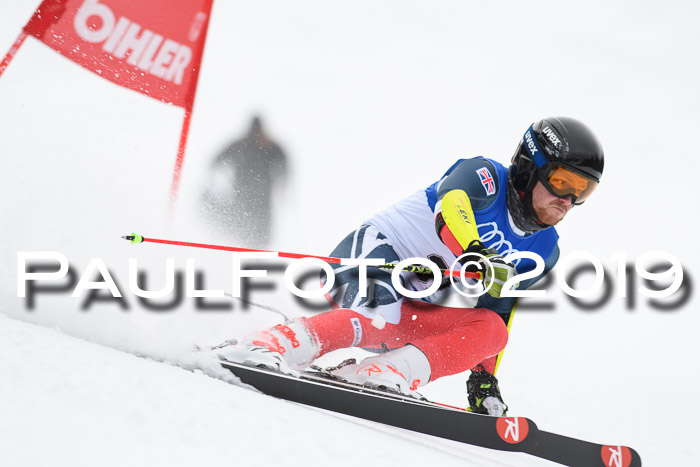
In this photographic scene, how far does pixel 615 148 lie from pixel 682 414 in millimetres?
6066

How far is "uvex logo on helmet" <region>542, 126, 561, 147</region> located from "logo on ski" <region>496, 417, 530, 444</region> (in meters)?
1.08

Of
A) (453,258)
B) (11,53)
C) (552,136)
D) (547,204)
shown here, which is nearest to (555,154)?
(552,136)

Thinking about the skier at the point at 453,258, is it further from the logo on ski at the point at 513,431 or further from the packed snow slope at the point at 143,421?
the packed snow slope at the point at 143,421

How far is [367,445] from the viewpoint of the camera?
53.3 inches

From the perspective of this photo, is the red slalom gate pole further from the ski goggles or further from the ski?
the ski goggles

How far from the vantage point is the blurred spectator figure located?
5708mm

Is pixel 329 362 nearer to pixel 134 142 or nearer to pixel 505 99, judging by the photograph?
pixel 134 142

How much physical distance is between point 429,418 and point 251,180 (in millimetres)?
5275

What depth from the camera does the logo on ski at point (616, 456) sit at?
199 centimetres

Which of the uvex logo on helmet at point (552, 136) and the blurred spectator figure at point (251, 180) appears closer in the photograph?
the uvex logo on helmet at point (552, 136)

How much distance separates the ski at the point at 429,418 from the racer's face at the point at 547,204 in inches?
34.6

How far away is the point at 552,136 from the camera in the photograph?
8.05 feet

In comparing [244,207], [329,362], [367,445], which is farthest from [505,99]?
[367,445]

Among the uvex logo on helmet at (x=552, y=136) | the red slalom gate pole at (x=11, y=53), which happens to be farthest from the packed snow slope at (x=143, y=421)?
the red slalom gate pole at (x=11, y=53)
